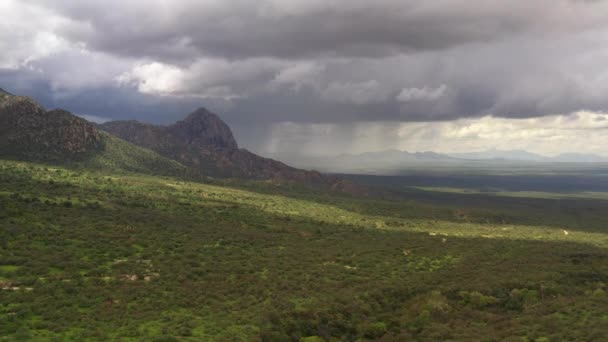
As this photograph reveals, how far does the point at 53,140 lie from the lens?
529 feet

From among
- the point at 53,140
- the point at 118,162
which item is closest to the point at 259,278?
the point at 118,162

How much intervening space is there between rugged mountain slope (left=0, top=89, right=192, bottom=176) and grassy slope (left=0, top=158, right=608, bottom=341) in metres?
59.3

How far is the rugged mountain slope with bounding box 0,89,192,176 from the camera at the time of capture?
5768 inches

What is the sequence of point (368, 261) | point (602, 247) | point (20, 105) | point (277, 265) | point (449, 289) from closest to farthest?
point (449, 289) → point (277, 265) → point (368, 261) → point (602, 247) → point (20, 105)

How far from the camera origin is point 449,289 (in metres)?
50.4

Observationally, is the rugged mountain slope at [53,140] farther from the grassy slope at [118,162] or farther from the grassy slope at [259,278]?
the grassy slope at [259,278]

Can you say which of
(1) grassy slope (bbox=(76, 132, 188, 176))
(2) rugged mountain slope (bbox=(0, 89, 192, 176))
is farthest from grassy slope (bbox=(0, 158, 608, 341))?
(1) grassy slope (bbox=(76, 132, 188, 176))

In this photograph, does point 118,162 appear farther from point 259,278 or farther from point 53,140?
point 259,278

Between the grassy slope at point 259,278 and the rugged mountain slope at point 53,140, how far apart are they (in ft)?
195

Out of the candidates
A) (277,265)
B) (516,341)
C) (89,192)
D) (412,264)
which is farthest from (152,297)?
(89,192)

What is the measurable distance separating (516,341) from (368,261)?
110 ft

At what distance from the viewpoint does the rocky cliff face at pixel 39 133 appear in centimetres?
14550

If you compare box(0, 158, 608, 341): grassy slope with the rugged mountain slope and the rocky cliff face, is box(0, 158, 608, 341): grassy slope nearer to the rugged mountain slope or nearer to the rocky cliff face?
the rocky cliff face

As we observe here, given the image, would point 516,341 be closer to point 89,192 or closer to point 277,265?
point 277,265
